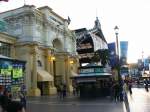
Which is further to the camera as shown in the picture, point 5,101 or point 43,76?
point 43,76

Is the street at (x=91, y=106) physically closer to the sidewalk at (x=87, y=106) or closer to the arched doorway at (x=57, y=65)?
the sidewalk at (x=87, y=106)

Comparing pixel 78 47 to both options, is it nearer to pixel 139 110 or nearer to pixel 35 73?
pixel 35 73

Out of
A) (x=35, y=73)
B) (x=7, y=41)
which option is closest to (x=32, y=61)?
(x=35, y=73)

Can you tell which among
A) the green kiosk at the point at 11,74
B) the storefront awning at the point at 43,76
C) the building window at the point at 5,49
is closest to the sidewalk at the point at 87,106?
the green kiosk at the point at 11,74

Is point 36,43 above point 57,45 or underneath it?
underneath

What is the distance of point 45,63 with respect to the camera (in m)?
49.6

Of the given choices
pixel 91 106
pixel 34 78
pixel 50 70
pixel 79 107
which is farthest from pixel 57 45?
pixel 79 107

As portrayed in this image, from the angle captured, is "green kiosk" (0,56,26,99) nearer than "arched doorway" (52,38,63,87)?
Yes

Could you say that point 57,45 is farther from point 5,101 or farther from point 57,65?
point 5,101

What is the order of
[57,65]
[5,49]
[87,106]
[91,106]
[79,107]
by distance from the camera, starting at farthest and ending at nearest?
[57,65] < [5,49] < [87,106] < [91,106] < [79,107]

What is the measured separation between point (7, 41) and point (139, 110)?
92.7 ft

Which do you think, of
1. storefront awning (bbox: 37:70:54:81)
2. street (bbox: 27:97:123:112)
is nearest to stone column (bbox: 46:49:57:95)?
storefront awning (bbox: 37:70:54:81)

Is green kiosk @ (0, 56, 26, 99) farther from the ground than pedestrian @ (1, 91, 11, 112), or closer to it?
farther from the ground

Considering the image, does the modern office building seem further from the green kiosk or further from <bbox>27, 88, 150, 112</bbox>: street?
<bbox>27, 88, 150, 112</bbox>: street
